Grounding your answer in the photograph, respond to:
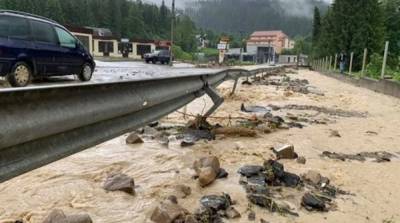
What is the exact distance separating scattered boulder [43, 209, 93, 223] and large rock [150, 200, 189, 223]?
0.48m

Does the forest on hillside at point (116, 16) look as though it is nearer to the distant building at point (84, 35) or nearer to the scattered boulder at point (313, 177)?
the distant building at point (84, 35)

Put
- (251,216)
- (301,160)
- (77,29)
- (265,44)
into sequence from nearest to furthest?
(251,216)
(301,160)
(77,29)
(265,44)

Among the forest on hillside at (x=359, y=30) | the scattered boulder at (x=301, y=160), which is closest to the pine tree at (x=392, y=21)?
the forest on hillside at (x=359, y=30)

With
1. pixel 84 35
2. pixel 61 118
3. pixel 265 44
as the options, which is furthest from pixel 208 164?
pixel 265 44

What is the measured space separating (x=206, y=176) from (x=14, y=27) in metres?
9.19

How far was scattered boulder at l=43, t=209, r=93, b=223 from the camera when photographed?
10.2 feet

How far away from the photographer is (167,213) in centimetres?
336

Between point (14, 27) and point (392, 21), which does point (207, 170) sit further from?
point (392, 21)

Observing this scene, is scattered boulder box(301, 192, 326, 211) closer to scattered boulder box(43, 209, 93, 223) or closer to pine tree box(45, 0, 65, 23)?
scattered boulder box(43, 209, 93, 223)

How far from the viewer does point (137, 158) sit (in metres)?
5.26

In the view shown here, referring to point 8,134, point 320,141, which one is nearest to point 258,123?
point 320,141

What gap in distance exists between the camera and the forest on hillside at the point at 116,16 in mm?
90812

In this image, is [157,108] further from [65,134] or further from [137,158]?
[65,134]

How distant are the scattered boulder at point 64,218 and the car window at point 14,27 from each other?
30.5ft
